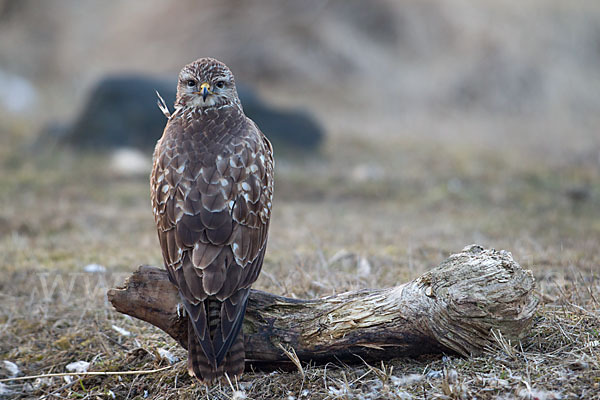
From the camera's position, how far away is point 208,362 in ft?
10.4

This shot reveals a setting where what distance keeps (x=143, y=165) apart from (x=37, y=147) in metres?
1.99

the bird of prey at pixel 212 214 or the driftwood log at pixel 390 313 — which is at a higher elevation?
the bird of prey at pixel 212 214

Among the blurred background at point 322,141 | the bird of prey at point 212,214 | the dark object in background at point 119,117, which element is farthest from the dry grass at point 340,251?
the dark object in background at point 119,117

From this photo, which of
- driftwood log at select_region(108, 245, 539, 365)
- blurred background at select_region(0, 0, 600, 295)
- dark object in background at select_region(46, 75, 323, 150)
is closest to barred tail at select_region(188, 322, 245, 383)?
driftwood log at select_region(108, 245, 539, 365)

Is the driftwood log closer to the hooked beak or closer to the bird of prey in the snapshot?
the bird of prey

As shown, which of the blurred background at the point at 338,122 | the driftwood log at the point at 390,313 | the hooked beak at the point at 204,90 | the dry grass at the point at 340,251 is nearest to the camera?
the driftwood log at the point at 390,313

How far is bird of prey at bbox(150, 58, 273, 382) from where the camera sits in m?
3.20

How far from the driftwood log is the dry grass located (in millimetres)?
107

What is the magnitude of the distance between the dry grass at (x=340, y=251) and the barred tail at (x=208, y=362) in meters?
0.08

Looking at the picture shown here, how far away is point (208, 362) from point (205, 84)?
175 centimetres

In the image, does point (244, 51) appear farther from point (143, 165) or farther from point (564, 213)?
point (564, 213)

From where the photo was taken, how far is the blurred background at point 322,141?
4938 millimetres

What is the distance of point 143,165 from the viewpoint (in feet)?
32.7

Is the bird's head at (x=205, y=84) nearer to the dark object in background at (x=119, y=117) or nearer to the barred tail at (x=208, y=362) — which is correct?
the barred tail at (x=208, y=362)
